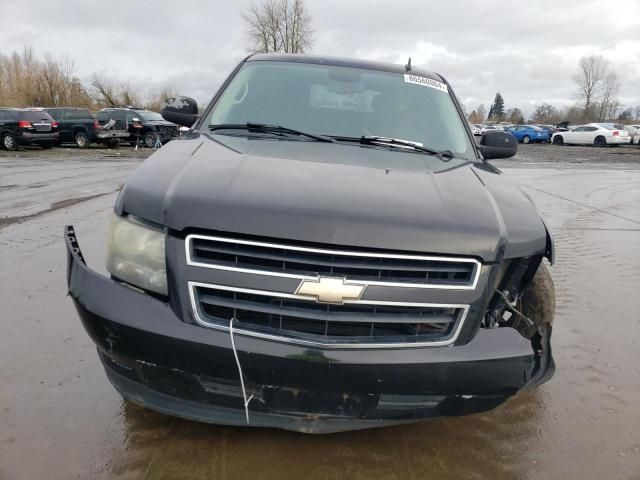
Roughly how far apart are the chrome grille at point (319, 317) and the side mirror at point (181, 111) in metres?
2.19

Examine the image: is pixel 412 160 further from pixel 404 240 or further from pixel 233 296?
pixel 233 296

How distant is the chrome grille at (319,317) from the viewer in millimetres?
1758

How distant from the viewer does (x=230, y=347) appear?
173 cm

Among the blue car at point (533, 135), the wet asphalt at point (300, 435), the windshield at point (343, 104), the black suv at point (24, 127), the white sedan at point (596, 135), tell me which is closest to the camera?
the wet asphalt at point (300, 435)

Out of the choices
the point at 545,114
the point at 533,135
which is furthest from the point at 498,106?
the point at 533,135

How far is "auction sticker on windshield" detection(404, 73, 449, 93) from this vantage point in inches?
138

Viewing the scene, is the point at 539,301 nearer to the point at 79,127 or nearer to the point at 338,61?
the point at 338,61

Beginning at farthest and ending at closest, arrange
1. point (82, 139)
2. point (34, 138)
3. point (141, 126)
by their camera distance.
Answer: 1. point (82, 139)
2. point (141, 126)
3. point (34, 138)

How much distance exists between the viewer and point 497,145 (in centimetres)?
361

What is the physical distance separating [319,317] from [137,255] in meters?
0.76

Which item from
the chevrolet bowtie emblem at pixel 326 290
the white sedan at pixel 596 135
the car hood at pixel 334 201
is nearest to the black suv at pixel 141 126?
the car hood at pixel 334 201

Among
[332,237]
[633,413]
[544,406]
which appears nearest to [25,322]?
[332,237]

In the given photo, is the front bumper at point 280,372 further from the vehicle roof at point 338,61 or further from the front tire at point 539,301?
the vehicle roof at point 338,61

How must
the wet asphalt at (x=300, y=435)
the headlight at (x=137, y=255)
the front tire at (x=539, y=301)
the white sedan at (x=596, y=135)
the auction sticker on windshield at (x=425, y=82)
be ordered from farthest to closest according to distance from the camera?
1. the white sedan at (x=596, y=135)
2. the auction sticker on windshield at (x=425, y=82)
3. the front tire at (x=539, y=301)
4. the wet asphalt at (x=300, y=435)
5. the headlight at (x=137, y=255)
